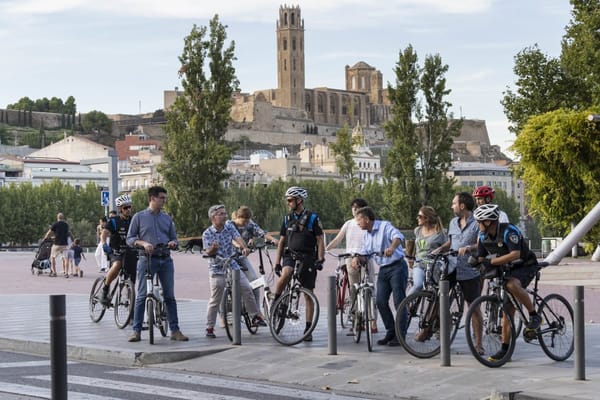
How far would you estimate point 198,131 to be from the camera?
201 feet

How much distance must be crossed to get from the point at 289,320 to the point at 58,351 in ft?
22.5

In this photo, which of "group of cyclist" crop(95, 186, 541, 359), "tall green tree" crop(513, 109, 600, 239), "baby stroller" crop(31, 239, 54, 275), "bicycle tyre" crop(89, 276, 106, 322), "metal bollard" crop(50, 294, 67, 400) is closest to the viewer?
"metal bollard" crop(50, 294, 67, 400)

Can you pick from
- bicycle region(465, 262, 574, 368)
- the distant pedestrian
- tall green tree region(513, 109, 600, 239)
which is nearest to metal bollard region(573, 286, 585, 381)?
bicycle region(465, 262, 574, 368)

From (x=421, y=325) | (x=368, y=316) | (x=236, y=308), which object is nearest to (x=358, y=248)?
(x=368, y=316)

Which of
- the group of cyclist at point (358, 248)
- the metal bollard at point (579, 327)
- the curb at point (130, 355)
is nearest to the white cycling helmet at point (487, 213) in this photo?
the group of cyclist at point (358, 248)

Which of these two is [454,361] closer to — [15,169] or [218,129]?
[218,129]

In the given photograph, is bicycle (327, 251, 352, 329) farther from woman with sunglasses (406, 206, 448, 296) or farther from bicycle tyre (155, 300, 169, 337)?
bicycle tyre (155, 300, 169, 337)

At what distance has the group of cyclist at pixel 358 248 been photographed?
38.4 feet

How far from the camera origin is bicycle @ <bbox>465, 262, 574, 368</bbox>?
11.6 metres

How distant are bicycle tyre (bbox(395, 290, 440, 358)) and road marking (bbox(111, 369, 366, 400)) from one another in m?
1.68

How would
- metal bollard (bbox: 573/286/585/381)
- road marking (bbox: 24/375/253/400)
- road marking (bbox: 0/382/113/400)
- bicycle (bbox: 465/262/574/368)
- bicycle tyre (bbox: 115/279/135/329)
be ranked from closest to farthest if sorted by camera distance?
1. metal bollard (bbox: 573/286/585/381)
2. road marking (bbox: 0/382/113/400)
3. road marking (bbox: 24/375/253/400)
4. bicycle (bbox: 465/262/574/368)
5. bicycle tyre (bbox: 115/279/135/329)

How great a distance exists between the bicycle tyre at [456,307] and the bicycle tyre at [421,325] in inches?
7.1

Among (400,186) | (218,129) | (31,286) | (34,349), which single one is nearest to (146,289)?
(34,349)

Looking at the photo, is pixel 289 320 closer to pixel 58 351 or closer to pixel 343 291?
pixel 343 291
